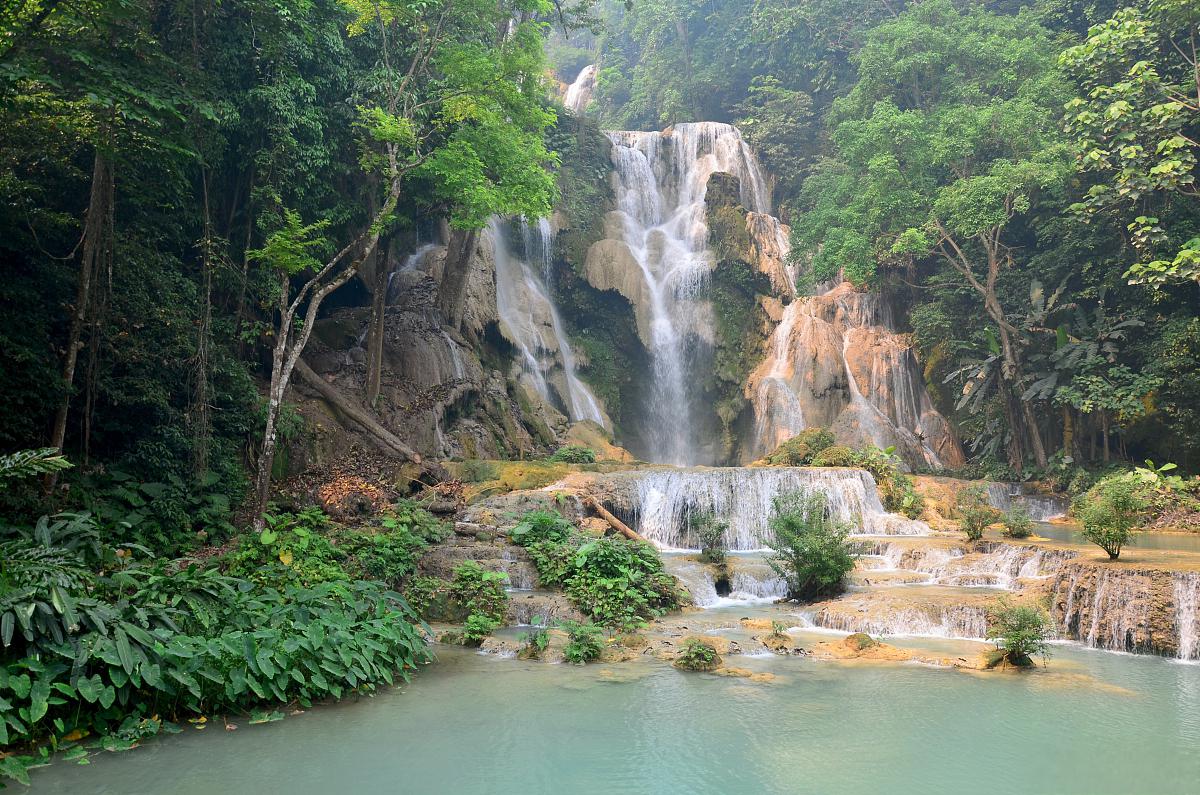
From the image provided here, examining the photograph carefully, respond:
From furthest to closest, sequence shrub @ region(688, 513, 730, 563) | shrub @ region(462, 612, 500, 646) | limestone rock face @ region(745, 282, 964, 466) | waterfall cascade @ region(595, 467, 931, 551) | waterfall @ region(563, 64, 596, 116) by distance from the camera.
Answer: waterfall @ region(563, 64, 596, 116) → limestone rock face @ region(745, 282, 964, 466) → waterfall cascade @ region(595, 467, 931, 551) → shrub @ region(688, 513, 730, 563) → shrub @ region(462, 612, 500, 646)

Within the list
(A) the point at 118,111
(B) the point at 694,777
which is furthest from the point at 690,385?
(B) the point at 694,777

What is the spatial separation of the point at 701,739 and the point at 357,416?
11344 mm

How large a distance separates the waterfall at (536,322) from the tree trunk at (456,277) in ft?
8.62

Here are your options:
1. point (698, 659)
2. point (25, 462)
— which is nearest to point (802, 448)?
point (698, 659)

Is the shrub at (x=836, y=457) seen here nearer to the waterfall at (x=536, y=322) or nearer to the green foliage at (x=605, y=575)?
the waterfall at (x=536, y=322)

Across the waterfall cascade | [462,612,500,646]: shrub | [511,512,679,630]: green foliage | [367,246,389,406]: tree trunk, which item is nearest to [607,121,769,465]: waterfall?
the waterfall cascade

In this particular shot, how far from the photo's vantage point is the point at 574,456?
18.3 metres

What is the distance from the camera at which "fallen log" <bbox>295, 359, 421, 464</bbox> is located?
14797mm

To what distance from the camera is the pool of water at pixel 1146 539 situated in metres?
11.4

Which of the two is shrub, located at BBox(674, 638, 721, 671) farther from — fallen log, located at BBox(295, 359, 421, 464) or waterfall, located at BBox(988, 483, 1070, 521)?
waterfall, located at BBox(988, 483, 1070, 521)

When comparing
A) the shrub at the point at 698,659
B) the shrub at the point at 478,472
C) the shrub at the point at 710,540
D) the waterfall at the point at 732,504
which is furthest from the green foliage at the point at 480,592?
the waterfall at the point at 732,504

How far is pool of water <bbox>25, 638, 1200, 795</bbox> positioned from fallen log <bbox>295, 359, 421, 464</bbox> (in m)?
8.35

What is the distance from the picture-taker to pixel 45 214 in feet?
32.1

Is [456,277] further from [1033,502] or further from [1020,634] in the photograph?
[1033,502]
